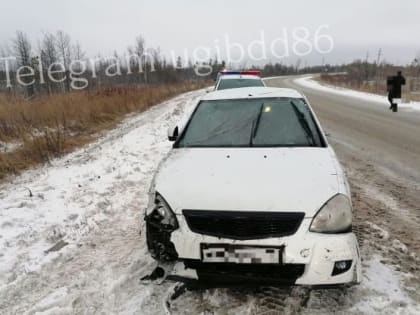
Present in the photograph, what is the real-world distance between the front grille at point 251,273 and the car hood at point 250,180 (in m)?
0.37

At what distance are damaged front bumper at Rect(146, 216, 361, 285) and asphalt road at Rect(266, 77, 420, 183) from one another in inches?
150

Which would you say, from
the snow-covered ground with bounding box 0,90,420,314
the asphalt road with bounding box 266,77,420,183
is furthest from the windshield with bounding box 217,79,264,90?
the snow-covered ground with bounding box 0,90,420,314

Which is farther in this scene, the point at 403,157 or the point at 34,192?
the point at 403,157

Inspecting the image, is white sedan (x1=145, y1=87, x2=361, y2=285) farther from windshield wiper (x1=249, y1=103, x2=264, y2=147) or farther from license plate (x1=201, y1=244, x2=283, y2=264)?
windshield wiper (x1=249, y1=103, x2=264, y2=147)

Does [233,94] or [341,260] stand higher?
[233,94]

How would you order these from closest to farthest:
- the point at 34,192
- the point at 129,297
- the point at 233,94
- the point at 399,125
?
the point at 129,297 → the point at 233,94 → the point at 34,192 → the point at 399,125

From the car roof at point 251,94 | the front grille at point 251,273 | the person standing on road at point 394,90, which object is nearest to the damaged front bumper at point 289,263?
the front grille at point 251,273

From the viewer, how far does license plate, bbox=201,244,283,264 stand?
200cm

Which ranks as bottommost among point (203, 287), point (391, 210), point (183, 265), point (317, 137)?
point (391, 210)

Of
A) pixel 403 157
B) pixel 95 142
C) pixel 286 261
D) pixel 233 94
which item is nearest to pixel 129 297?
pixel 286 261

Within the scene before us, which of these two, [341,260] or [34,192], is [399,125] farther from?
[34,192]

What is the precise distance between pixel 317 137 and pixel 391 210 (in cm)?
169

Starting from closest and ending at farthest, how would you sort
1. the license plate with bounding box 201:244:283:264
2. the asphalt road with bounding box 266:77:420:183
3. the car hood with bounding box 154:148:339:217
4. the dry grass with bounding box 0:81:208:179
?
the license plate with bounding box 201:244:283:264 < the car hood with bounding box 154:148:339:217 < the asphalt road with bounding box 266:77:420:183 < the dry grass with bounding box 0:81:208:179

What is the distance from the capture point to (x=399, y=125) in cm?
977
